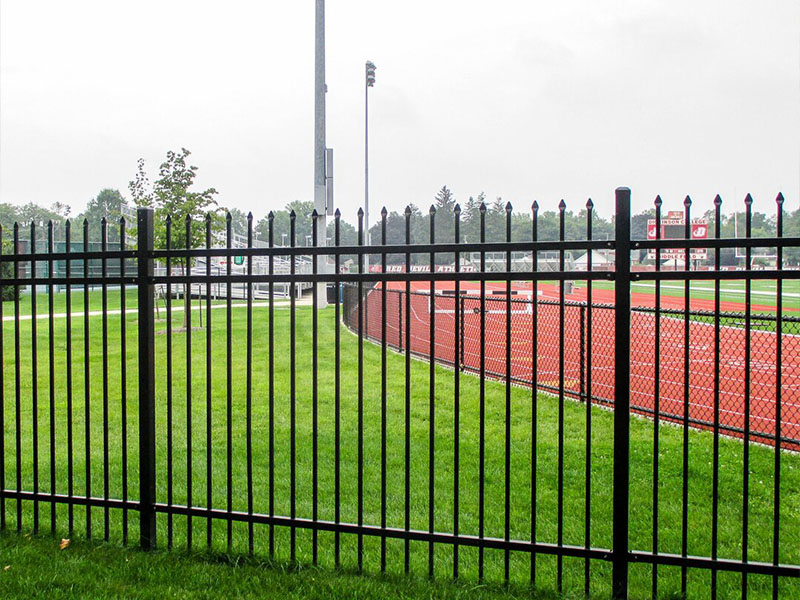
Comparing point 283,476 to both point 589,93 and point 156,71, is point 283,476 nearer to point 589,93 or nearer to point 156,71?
point 156,71

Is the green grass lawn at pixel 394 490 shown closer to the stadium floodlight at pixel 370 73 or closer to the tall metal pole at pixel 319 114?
the tall metal pole at pixel 319 114

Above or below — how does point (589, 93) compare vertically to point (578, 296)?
above

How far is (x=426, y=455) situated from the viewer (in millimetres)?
5742

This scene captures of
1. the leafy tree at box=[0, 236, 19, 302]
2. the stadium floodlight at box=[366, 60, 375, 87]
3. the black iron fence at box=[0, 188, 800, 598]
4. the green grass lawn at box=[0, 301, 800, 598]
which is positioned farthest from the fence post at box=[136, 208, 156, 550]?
the stadium floodlight at box=[366, 60, 375, 87]

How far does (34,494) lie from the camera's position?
401 centimetres

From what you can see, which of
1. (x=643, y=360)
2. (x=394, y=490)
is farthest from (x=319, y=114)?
(x=394, y=490)

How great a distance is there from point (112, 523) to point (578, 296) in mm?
35594

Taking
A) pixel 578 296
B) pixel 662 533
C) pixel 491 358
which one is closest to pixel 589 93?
pixel 578 296

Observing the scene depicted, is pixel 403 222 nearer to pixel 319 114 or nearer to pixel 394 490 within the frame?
pixel 319 114

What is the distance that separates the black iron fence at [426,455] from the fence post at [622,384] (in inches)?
0.4

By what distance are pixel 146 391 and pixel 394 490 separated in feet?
6.75

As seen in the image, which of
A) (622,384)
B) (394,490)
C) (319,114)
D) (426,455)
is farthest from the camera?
(319,114)

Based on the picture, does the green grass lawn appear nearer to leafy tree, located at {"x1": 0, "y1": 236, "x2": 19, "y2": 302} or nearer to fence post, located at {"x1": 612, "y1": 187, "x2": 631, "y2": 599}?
fence post, located at {"x1": 612, "y1": 187, "x2": 631, "y2": 599}

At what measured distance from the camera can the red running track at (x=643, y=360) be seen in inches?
310
